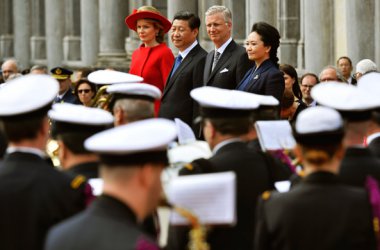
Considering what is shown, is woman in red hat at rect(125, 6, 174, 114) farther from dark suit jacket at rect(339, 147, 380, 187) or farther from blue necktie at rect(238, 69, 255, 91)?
dark suit jacket at rect(339, 147, 380, 187)

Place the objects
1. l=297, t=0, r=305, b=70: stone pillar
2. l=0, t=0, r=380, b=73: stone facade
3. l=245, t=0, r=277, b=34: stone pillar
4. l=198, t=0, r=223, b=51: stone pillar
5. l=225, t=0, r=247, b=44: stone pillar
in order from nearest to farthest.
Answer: l=0, t=0, r=380, b=73: stone facade → l=297, t=0, r=305, b=70: stone pillar → l=245, t=0, r=277, b=34: stone pillar → l=198, t=0, r=223, b=51: stone pillar → l=225, t=0, r=247, b=44: stone pillar

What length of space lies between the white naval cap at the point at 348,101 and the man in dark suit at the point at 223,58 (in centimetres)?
447

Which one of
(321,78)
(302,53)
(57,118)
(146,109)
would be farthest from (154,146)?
(302,53)

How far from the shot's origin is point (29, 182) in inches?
221

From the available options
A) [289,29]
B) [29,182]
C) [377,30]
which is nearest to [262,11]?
[289,29]

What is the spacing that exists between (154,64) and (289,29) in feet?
29.4

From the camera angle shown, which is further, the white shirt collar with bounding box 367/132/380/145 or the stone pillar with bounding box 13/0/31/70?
the stone pillar with bounding box 13/0/31/70

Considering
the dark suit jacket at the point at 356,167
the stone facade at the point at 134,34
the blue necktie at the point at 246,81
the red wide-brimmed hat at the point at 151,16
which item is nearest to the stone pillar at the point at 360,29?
the stone facade at the point at 134,34

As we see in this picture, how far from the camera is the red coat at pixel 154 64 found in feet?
A: 38.3

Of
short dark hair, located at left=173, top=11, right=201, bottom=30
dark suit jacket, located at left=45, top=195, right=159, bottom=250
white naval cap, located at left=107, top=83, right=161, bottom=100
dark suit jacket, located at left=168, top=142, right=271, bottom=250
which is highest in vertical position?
short dark hair, located at left=173, top=11, right=201, bottom=30

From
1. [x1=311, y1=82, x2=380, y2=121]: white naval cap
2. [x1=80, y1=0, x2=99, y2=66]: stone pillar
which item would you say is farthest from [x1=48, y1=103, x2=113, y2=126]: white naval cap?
[x1=80, y1=0, x2=99, y2=66]: stone pillar

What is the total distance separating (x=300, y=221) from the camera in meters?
5.41

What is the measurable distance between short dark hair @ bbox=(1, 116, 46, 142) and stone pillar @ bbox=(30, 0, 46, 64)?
93.6ft

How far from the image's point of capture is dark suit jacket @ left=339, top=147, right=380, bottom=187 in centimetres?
623
